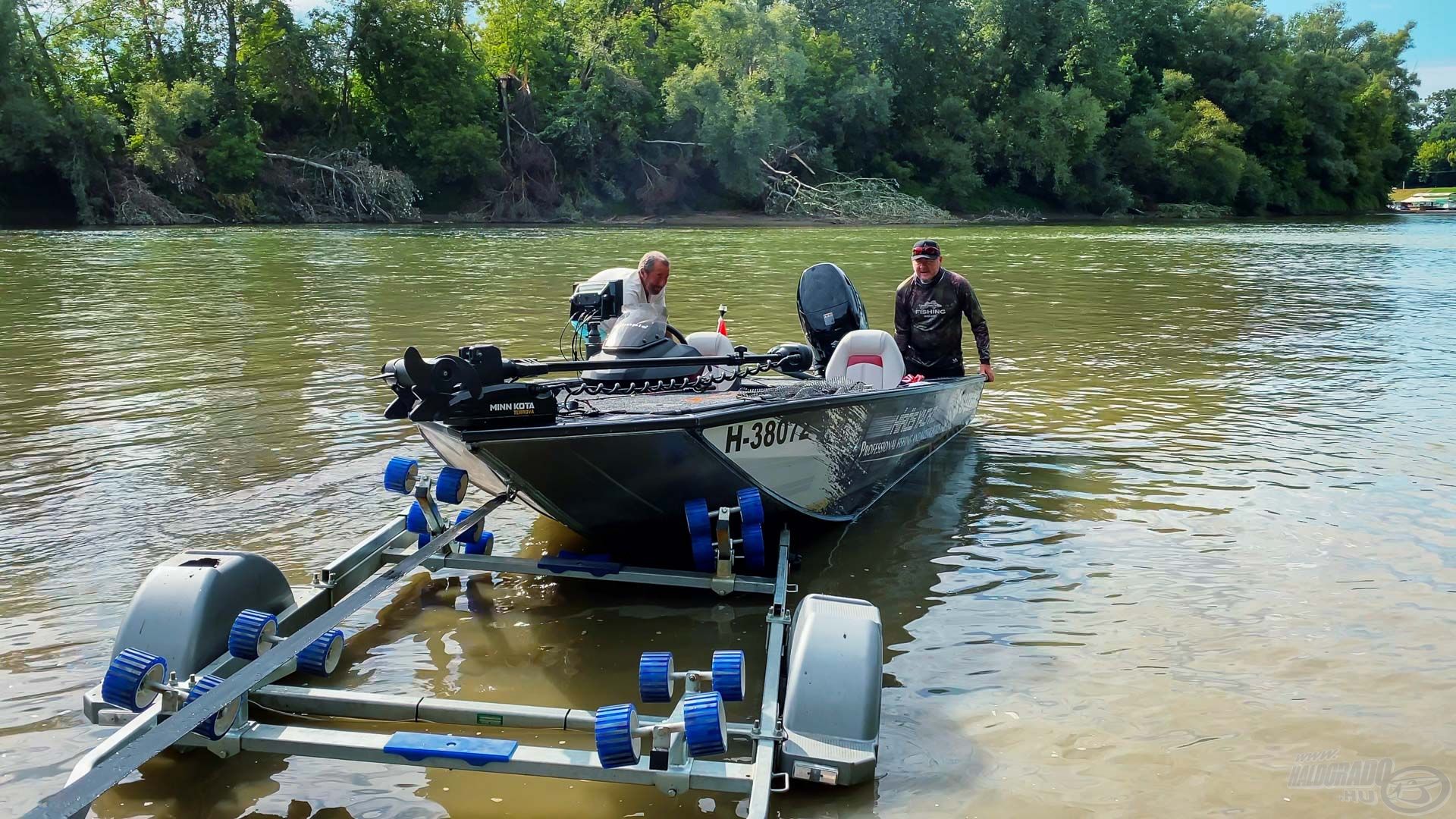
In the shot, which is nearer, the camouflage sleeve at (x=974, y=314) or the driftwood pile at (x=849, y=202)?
the camouflage sleeve at (x=974, y=314)

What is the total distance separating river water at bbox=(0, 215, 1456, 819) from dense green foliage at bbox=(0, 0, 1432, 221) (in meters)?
35.8

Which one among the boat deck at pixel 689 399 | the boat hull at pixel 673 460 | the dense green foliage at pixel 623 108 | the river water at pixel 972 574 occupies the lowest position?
the river water at pixel 972 574

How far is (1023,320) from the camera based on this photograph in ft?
48.8

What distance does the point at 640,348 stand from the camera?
589cm

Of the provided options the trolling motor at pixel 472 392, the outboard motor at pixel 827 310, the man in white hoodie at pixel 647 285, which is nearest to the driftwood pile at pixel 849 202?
the outboard motor at pixel 827 310

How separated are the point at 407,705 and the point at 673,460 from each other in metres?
1.51

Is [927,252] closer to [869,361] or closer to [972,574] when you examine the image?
[869,361]

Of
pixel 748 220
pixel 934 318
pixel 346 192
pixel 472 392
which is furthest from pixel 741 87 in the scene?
pixel 472 392

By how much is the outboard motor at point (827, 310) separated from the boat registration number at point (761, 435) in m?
3.02

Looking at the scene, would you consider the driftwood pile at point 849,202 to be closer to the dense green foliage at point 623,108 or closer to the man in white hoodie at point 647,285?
the dense green foliage at point 623,108

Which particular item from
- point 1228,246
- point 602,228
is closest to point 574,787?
point 1228,246

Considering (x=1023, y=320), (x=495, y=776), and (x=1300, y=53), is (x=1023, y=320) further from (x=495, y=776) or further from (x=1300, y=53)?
(x=1300, y=53)

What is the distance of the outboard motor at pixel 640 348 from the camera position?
5797 mm

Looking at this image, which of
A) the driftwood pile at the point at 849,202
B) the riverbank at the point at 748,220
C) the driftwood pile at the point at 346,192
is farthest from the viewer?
the driftwood pile at the point at 849,202
